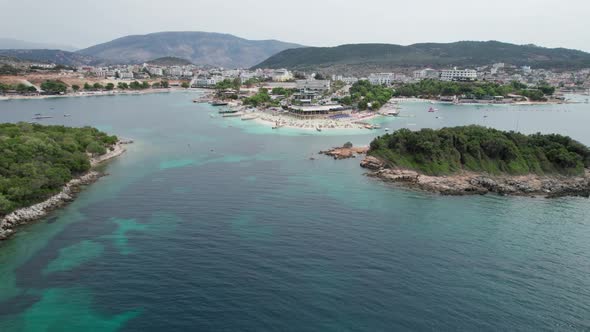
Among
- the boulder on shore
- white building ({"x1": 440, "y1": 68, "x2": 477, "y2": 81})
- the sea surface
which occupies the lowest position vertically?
the sea surface

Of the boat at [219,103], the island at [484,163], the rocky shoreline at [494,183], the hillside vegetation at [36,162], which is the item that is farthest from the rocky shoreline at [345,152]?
the boat at [219,103]

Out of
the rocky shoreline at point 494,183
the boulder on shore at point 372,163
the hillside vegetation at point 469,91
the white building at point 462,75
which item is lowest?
the rocky shoreline at point 494,183

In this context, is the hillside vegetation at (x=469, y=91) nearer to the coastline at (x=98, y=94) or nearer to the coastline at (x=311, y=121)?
the coastline at (x=311, y=121)

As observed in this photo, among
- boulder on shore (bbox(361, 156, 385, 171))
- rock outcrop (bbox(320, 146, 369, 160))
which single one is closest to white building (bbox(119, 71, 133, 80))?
rock outcrop (bbox(320, 146, 369, 160))

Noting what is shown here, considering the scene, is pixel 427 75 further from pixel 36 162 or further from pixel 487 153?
pixel 36 162

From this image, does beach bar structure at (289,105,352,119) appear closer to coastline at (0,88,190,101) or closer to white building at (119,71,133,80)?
coastline at (0,88,190,101)

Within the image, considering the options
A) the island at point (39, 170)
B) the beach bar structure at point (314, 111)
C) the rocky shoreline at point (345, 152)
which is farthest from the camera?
the beach bar structure at point (314, 111)

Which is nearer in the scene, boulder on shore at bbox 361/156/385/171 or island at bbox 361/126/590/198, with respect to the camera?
island at bbox 361/126/590/198
